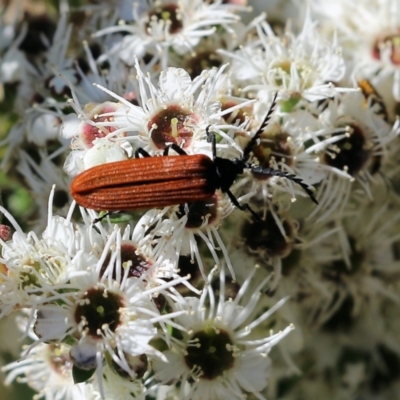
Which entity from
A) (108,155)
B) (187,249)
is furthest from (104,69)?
(187,249)

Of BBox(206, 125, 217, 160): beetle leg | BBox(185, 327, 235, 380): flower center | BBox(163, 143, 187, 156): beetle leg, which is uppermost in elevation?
BBox(206, 125, 217, 160): beetle leg

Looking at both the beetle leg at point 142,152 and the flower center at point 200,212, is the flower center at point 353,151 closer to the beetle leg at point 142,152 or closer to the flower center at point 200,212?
the flower center at point 200,212

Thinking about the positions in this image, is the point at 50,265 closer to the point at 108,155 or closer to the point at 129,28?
the point at 108,155

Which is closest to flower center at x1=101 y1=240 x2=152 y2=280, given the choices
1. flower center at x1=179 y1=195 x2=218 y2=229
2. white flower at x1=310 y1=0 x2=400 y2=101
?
flower center at x1=179 y1=195 x2=218 y2=229

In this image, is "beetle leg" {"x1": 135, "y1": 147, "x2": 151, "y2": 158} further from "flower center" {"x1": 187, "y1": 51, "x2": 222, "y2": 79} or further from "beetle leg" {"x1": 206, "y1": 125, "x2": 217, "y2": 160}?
"flower center" {"x1": 187, "y1": 51, "x2": 222, "y2": 79}

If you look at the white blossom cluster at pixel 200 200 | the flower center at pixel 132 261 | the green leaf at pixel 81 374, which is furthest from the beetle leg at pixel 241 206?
the green leaf at pixel 81 374

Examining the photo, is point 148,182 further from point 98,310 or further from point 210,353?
point 210,353

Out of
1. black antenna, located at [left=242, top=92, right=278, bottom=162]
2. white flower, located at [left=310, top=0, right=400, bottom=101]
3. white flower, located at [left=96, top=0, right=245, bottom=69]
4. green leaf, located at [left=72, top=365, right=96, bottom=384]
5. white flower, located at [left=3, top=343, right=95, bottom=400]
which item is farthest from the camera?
white flower, located at [left=310, top=0, right=400, bottom=101]

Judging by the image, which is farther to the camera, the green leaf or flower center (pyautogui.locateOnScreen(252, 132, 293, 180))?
flower center (pyautogui.locateOnScreen(252, 132, 293, 180))

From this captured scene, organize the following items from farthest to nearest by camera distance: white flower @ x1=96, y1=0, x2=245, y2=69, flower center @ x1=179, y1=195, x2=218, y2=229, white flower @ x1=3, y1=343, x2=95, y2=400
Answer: white flower @ x1=96, y1=0, x2=245, y2=69
white flower @ x1=3, y1=343, x2=95, y2=400
flower center @ x1=179, y1=195, x2=218, y2=229
